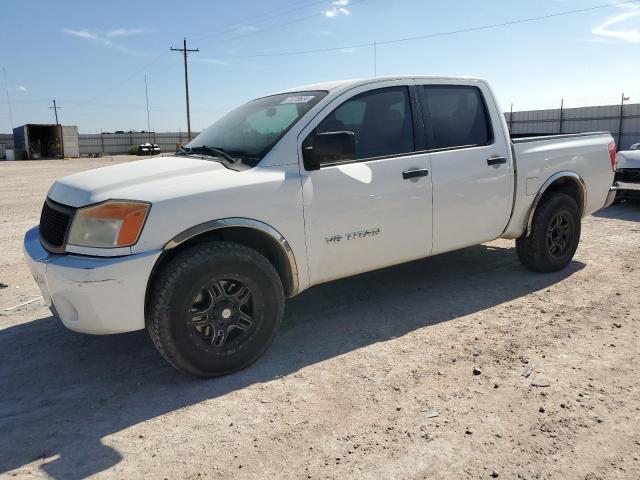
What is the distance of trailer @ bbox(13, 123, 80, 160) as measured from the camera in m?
A: 48.2

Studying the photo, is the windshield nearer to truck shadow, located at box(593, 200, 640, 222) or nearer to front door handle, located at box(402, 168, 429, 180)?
front door handle, located at box(402, 168, 429, 180)

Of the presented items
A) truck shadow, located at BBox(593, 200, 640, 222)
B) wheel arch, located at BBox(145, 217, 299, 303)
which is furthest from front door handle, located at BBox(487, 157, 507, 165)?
truck shadow, located at BBox(593, 200, 640, 222)

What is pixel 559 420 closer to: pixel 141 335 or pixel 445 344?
pixel 445 344

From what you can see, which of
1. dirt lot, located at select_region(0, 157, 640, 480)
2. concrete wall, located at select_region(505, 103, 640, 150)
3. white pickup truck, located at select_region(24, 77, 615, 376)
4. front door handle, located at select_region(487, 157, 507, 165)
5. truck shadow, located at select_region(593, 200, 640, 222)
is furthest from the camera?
concrete wall, located at select_region(505, 103, 640, 150)

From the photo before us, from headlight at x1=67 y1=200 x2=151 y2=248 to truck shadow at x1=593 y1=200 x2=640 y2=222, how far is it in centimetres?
817

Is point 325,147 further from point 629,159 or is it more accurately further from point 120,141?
point 120,141

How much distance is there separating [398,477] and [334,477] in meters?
0.30

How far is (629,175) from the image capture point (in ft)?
31.0

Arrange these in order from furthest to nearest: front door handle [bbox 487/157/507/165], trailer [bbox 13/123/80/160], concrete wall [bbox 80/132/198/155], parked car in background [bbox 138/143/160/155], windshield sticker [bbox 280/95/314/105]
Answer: concrete wall [bbox 80/132/198/155] < parked car in background [bbox 138/143/160/155] < trailer [bbox 13/123/80/160] < front door handle [bbox 487/157/507/165] < windshield sticker [bbox 280/95/314/105]

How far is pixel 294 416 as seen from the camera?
120 inches

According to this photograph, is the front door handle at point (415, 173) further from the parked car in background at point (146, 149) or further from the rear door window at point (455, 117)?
the parked car in background at point (146, 149)

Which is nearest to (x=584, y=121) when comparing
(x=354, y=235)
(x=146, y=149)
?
(x=354, y=235)

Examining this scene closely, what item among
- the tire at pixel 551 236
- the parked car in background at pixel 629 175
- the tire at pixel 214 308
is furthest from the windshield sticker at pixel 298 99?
the parked car in background at pixel 629 175

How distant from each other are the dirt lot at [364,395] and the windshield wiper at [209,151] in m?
1.43
